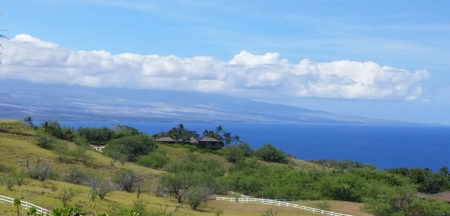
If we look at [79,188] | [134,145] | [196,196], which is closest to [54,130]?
[134,145]

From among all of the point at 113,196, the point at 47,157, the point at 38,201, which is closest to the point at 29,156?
the point at 47,157

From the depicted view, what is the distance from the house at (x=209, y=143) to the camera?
129m

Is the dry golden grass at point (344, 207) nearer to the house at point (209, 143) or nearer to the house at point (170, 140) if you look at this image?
the house at point (209, 143)

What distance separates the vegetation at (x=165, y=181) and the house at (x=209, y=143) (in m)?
10.5

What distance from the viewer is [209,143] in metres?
130

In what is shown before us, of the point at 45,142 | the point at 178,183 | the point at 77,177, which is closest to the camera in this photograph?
the point at 178,183

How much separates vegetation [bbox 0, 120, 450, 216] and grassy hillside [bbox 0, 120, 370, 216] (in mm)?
112

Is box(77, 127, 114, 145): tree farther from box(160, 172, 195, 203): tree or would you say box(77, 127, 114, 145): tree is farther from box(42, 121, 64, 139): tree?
box(160, 172, 195, 203): tree

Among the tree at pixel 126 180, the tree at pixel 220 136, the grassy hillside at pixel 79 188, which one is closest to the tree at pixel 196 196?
the grassy hillside at pixel 79 188

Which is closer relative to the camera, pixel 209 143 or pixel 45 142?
pixel 45 142

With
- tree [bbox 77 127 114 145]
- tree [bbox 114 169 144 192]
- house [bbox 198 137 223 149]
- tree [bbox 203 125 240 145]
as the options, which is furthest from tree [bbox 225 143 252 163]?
tree [bbox 114 169 144 192]

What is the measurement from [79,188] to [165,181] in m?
10.4

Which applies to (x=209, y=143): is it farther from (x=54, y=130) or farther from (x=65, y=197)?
(x=65, y=197)

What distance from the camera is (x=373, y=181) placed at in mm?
76312
